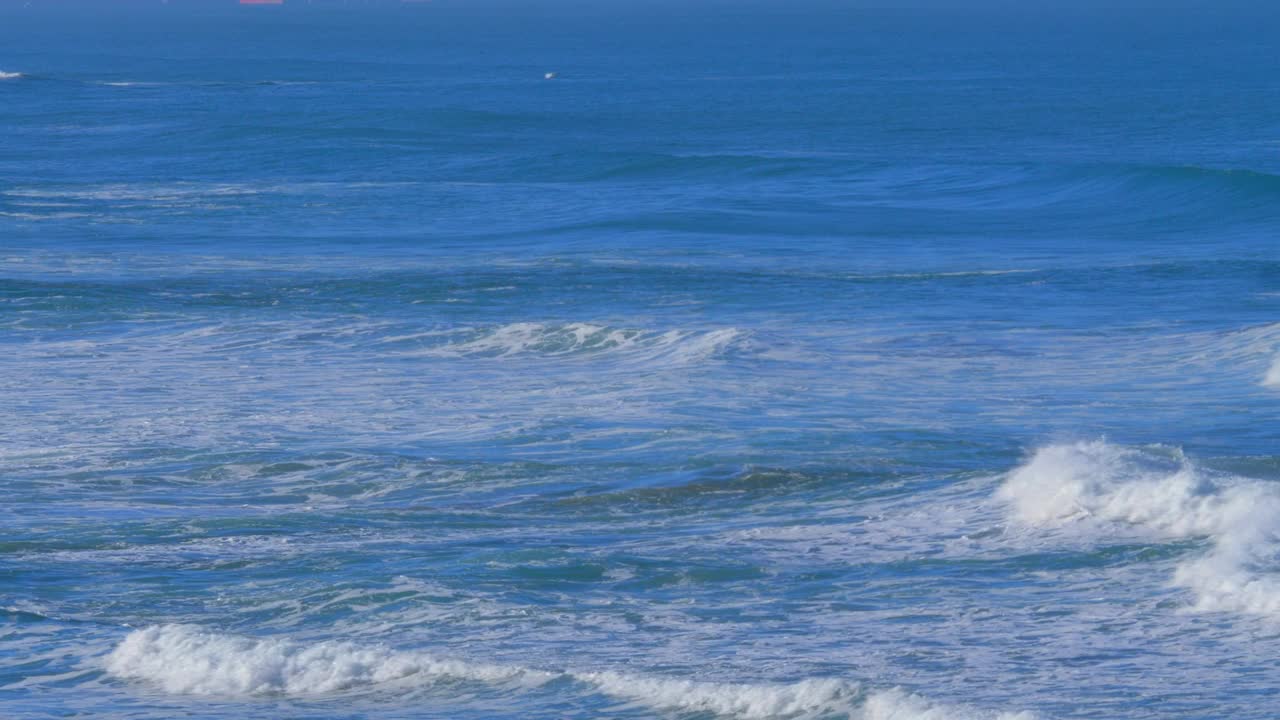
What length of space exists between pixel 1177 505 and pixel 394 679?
19.2 ft

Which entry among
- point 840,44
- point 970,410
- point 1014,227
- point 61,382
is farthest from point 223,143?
point 840,44

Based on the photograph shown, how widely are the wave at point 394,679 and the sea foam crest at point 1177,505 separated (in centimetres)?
267

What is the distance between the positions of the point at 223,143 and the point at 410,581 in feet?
137

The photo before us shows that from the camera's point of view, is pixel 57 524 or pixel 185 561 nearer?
pixel 185 561

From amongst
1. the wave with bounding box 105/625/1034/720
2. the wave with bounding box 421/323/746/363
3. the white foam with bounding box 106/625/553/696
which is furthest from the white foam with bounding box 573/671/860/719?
the wave with bounding box 421/323/746/363

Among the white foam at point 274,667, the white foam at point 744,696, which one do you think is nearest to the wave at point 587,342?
the white foam at point 274,667

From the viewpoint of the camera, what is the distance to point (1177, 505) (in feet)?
42.5

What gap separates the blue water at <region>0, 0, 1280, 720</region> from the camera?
10188 millimetres

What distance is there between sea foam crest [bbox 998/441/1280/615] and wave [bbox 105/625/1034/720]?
267 cm

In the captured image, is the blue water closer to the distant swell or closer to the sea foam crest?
the sea foam crest

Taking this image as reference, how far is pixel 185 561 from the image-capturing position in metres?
12.5

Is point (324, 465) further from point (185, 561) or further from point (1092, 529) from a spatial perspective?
point (1092, 529)

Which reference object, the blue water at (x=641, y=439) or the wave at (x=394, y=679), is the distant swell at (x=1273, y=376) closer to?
the blue water at (x=641, y=439)

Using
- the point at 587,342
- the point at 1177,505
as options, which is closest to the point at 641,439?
the point at 1177,505
